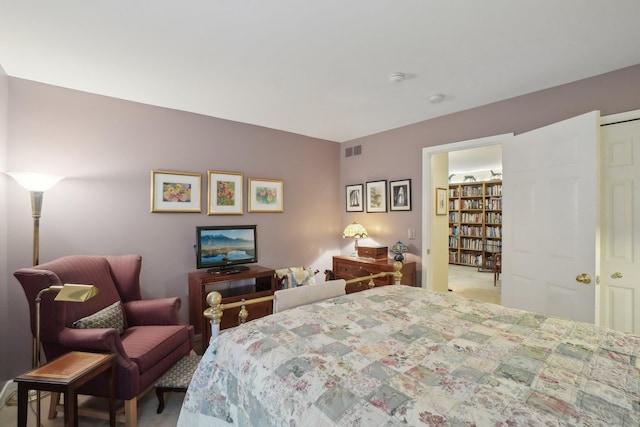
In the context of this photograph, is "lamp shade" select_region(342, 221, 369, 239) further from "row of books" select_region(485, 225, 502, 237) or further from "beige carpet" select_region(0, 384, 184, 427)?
"row of books" select_region(485, 225, 502, 237)

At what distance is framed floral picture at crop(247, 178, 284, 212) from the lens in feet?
12.3

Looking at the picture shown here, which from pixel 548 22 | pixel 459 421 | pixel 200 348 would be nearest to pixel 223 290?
pixel 200 348

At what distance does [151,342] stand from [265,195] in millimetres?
2129

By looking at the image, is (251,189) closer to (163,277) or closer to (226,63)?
(163,277)

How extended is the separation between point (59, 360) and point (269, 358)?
142 centimetres

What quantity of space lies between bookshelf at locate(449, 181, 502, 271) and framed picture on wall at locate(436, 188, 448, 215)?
13.0 ft

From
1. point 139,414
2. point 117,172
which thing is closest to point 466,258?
point 139,414

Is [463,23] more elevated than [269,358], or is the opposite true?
[463,23]

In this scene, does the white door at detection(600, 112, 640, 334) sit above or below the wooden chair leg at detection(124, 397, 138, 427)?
above

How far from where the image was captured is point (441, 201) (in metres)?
3.96

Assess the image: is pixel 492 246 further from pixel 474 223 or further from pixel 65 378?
pixel 65 378

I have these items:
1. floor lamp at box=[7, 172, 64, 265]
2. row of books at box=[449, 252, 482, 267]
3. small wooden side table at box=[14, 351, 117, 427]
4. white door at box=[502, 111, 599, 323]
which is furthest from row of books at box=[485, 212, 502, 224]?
floor lamp at box=[7, 172, 64, 265]

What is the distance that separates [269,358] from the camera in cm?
128

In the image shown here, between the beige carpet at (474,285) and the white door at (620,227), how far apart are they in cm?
235
